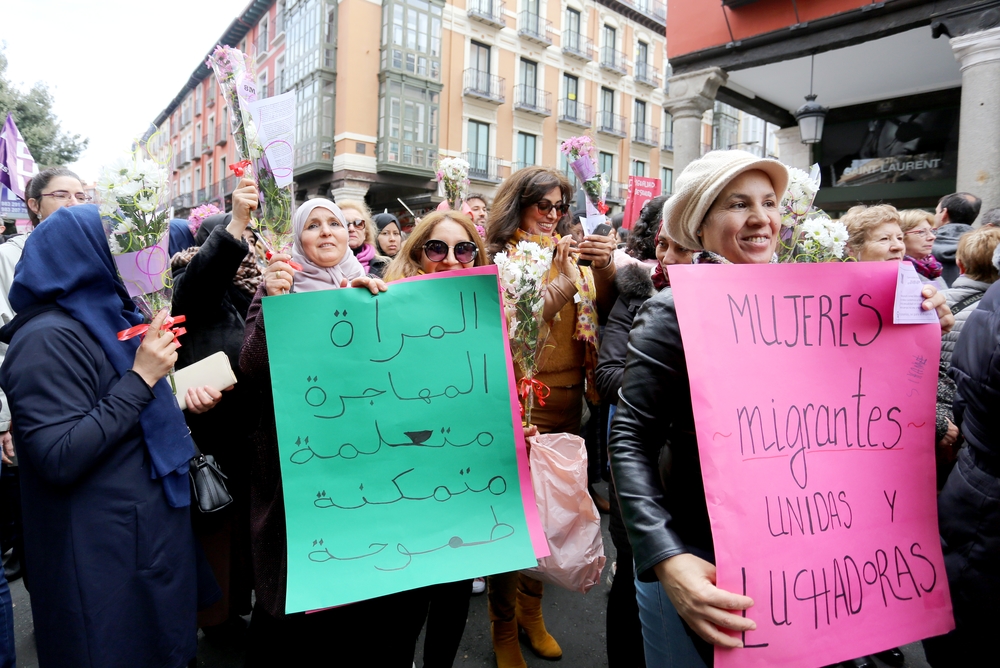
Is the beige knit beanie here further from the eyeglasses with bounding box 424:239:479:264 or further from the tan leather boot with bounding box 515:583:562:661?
the tan leather boot with bounding box 515:583:562:661

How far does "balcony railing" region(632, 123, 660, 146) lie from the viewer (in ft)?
99.0

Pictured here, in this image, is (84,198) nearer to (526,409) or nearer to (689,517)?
(526,409)

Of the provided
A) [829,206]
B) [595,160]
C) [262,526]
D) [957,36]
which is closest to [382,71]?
[829,206]

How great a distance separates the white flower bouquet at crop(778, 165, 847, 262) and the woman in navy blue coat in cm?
211

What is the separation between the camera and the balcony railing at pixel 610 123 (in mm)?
28516

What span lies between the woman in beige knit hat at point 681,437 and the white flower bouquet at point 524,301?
0.66 m

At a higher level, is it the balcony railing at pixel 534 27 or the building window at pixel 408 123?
the balcony railing at pixel 534 27

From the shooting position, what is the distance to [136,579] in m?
A: 1.82

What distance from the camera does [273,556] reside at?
1.86m

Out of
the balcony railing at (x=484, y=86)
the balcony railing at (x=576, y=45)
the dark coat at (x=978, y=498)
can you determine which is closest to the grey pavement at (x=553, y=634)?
the dark coat at (x=978, y=498)

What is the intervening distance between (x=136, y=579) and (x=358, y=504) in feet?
2.58

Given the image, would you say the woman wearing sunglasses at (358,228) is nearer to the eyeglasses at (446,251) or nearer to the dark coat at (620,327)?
the eyeglasses at (446,251)

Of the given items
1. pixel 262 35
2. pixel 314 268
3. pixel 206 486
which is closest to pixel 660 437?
A: pixel 314 268

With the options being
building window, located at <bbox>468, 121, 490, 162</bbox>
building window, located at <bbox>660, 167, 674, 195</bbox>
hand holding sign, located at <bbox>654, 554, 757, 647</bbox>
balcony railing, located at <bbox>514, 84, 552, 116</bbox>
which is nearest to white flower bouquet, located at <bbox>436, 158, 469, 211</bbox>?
hand holding sign, located at <bbox>654, 554, 757, 647</bbox>
